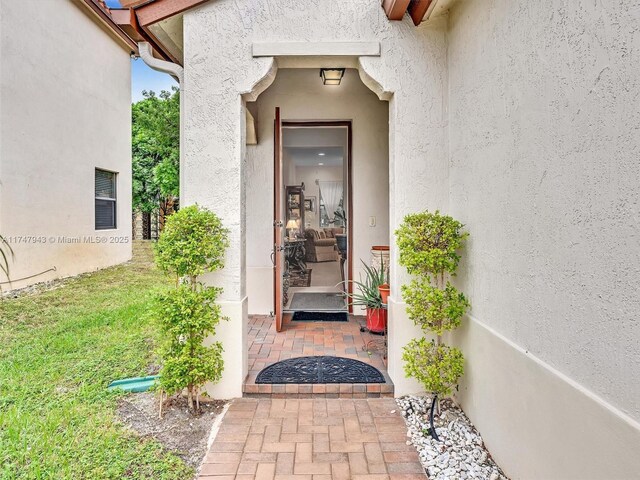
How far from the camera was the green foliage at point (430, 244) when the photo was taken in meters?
2.74

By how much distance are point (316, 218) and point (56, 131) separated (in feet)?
27.4

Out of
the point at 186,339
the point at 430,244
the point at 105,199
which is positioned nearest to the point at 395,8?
the point at 430,244

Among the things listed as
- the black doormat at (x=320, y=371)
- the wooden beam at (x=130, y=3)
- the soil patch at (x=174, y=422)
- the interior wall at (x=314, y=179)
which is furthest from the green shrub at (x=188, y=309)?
the interior wall at (x=314, y=179)

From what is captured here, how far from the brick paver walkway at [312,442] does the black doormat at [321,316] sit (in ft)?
6.73

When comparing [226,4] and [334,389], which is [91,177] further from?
[334,389]

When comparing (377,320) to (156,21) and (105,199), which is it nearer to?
(156,21)

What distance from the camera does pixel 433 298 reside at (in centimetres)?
273

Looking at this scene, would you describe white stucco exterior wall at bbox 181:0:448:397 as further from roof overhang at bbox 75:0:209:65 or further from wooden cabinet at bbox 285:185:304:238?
wooden cabinet at bbox 285:185:304:238

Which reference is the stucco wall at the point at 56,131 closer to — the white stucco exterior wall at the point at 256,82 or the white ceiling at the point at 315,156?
the white ceiling at the point at 315,156

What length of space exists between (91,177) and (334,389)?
8.47 metres

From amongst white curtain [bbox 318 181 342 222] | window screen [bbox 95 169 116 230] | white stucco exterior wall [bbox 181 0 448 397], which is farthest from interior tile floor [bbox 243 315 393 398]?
white curtain [bbox 318 181 342 222]

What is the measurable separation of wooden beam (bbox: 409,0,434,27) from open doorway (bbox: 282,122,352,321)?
238 cm

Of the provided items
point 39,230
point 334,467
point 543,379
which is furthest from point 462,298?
point 39,230

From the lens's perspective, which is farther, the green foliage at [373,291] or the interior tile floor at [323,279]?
the interior tile floor at [323,279]
